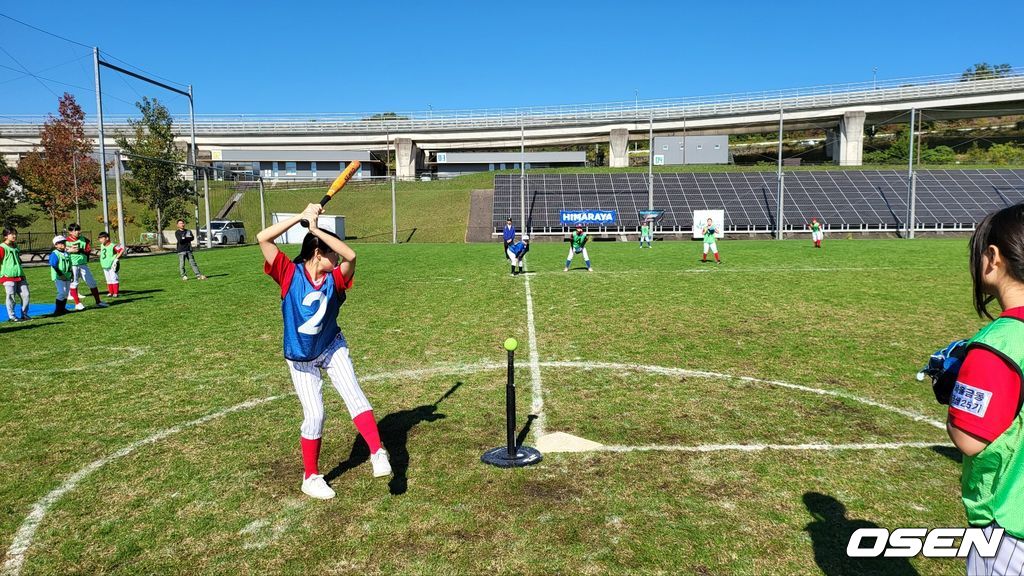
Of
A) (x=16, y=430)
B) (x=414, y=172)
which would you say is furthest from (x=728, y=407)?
(x=414, y=172)

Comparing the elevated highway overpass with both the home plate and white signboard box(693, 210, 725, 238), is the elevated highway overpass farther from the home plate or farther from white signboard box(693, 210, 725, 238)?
the home plate

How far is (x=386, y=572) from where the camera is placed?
420 cm

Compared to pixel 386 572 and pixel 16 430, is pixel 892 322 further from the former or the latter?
pixel 16 430

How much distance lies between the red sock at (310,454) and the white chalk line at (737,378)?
16.0 feet

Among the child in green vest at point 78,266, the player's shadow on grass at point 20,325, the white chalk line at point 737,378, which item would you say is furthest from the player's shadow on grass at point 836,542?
the child in green vest at point 78,266

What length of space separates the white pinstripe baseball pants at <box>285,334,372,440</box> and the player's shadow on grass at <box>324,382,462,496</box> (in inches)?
27.5

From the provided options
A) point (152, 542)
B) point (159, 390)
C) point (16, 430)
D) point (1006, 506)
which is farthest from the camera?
point (159, 390)

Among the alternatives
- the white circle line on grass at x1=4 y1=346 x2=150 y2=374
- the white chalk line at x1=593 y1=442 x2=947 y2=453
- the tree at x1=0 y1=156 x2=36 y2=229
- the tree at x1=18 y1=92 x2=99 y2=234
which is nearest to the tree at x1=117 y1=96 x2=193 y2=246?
the tree at x1=18 y1=92 x2=99 y2=234

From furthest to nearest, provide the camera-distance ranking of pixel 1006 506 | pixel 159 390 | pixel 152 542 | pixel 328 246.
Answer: pixel 159 390, pixel 328 246, pixel 152 542, pixel 1006 506

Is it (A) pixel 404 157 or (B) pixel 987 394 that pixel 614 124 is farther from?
(B) pixel 987 394

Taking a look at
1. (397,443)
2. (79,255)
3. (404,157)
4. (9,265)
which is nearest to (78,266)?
(79,255)

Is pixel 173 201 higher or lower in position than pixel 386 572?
higher

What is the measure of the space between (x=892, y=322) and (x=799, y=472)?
8531 mm

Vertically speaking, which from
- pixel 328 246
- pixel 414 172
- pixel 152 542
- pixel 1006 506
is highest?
pixel 414 172
